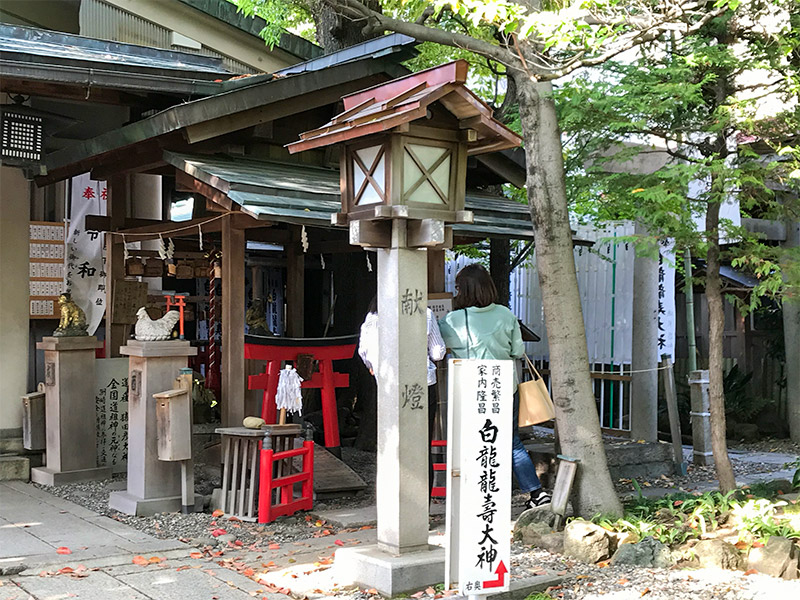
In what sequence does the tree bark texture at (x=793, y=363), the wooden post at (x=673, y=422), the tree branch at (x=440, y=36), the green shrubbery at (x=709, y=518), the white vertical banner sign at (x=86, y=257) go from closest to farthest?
1. the green shrubbery at (x=709, y=518)
2. the tree branch at (x=440, y=36)
3. the wooden post at (x=673, y=422)
4. the white vertical banner sign at (x=86, y=257)
5. the tree bark texture at (x=793, y=363)

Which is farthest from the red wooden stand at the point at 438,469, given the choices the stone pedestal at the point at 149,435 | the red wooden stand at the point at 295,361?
the stone pedestal at the point at 149,435

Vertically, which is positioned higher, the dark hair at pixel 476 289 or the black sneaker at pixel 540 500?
the dark hair at pixel 476 289

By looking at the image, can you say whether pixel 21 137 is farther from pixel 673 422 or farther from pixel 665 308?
pixel 673 422

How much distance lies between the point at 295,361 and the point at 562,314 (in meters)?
3.55

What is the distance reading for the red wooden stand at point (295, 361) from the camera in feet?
31.8

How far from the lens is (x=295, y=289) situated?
38.5 ft

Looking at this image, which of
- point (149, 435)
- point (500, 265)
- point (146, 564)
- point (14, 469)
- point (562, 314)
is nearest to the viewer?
point (146, 564)

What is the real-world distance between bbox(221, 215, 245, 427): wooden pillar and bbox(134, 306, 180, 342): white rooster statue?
803mm

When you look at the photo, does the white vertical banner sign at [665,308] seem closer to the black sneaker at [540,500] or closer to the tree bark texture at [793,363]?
the tree bark texture at [793,363]

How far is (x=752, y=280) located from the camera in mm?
15914

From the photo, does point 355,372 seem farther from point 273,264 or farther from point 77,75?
point 77,75

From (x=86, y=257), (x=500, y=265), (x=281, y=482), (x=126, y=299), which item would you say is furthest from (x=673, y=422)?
(x=86, y=257)

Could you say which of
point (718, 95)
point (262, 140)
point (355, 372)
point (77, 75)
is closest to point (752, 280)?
point (355, 372)

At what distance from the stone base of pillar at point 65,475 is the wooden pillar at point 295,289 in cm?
293
